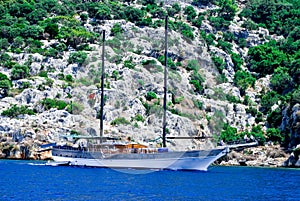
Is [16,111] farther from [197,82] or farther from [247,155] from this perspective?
[247,155]

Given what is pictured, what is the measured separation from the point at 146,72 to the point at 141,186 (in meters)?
54.0

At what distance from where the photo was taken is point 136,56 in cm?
11562

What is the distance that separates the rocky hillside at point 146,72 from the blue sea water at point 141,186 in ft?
67.9

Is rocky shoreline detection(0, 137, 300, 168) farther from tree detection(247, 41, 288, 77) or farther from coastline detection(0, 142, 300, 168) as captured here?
tree detection(247, 41, 288, 77)

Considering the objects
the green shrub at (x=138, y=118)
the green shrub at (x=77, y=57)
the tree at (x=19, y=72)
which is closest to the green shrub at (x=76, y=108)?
the green shrub at (x=138, y=118)

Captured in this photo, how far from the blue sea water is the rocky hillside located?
2068 cm

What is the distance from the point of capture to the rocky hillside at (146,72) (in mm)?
94875

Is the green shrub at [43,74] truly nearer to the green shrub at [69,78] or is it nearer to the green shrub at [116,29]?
the green shrub at [69,78]

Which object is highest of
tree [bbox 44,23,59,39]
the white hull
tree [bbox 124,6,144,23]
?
tree [bbox 124,6,144,23]

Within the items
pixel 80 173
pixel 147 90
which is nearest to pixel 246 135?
pixel 147 90

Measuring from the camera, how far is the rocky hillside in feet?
311

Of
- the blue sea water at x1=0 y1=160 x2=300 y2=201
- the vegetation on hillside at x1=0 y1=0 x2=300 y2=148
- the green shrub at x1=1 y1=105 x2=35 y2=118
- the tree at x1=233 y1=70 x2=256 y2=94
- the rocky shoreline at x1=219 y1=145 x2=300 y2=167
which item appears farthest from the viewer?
the tree at x1=233 y1=70 x2=256 y2=94

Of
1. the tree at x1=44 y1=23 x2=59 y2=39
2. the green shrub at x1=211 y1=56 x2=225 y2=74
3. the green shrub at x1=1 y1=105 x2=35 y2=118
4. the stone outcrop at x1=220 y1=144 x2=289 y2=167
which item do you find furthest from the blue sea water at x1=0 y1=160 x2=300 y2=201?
the tree at x1=44 y1=23 x2=59 y2=39

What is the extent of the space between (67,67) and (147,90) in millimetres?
16823
